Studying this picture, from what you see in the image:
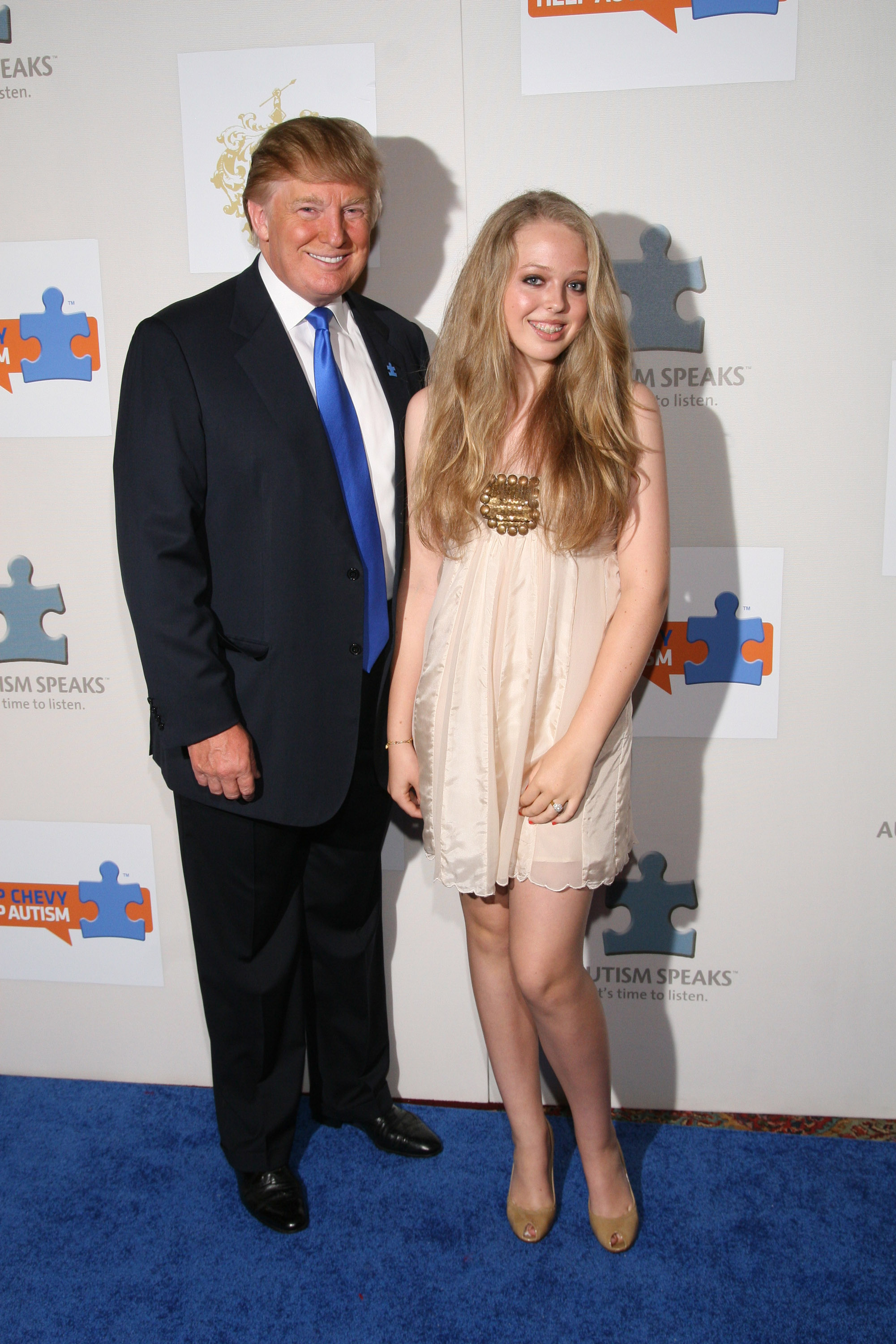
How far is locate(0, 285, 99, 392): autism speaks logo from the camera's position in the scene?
2.31 meters

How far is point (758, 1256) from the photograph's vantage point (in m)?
2.04

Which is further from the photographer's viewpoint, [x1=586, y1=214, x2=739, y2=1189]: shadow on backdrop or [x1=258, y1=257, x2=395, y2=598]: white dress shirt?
[x1=586, y1=214, x2=739, y2=1189]: shadow on backdrop

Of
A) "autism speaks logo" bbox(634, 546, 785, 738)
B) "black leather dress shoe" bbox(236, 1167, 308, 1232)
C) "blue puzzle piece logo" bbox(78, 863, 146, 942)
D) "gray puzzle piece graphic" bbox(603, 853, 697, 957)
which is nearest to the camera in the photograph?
"black leather dress shoe" bbox(236, 1167, 308, 1232)

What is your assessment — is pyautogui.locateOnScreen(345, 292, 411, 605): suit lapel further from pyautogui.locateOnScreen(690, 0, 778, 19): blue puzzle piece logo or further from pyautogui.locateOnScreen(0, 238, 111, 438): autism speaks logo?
pyautogui.locateOnScreen(690, 0, 778, 19): blue puzzle piece logo

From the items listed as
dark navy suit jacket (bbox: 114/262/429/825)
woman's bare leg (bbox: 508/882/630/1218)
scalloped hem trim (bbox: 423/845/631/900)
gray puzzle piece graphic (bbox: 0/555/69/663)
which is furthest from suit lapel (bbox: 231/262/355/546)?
gray puzzle piece graphic (bbox: 0/555/69/663)

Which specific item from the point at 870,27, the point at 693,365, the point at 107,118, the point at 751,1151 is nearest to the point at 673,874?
the point at 751,1151

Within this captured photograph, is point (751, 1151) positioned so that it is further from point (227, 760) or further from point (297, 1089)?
point (227, 760)

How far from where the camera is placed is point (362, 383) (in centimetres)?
201

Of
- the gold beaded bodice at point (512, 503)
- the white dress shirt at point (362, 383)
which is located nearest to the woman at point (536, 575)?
the gold beaded bodice at point (512, 503)

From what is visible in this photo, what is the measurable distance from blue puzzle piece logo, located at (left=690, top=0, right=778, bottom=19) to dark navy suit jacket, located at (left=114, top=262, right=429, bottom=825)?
1.00 m

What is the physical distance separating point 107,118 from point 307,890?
70.4 inches

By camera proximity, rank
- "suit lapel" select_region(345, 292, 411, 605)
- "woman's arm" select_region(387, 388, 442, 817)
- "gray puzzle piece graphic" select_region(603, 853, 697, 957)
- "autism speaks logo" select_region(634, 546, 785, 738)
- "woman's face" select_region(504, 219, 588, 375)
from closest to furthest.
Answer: "woman's face" select_region(504, 219, 588, 375) < "woman's arm" select_region(387, 388, 442, 817) < "suit lapel" select_region(345, 292, 411, 605) < "autism speaks logo" select_region(634, 546, 785, 738) < "gray puzzle piece graphic" select_region(603, 853, 697, 957)

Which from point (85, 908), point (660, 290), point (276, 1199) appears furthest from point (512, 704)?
point (85, 908)

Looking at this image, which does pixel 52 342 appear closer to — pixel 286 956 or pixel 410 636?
pixel 410 636
